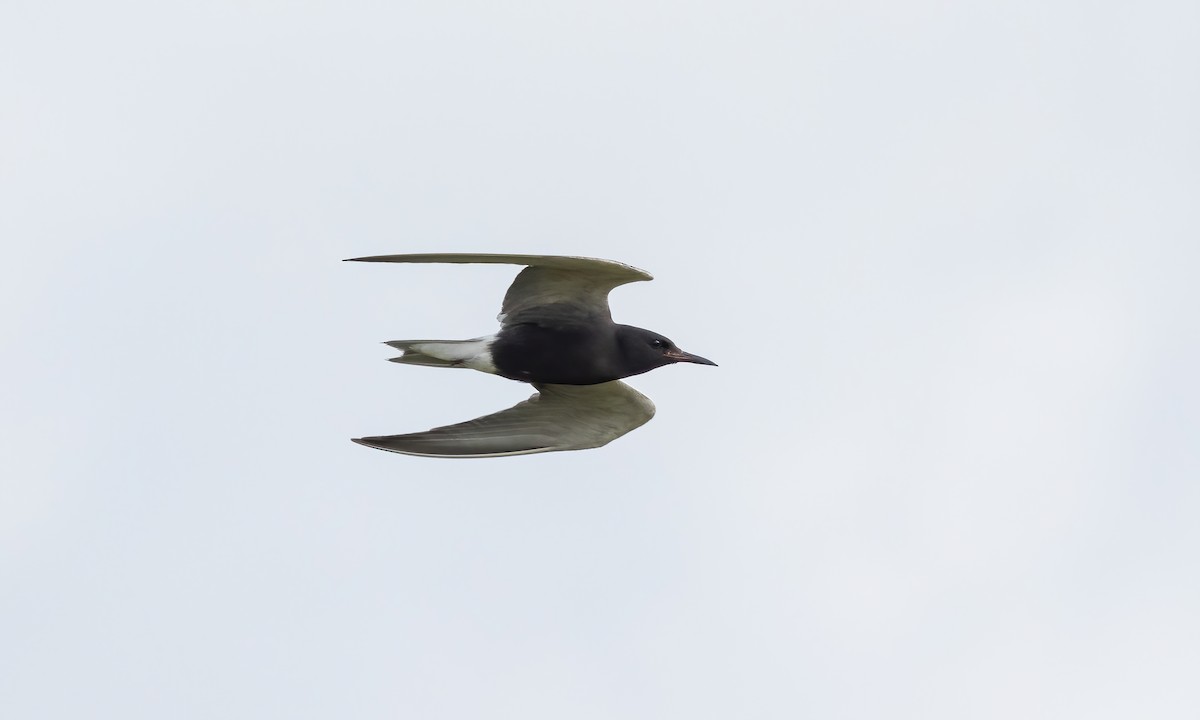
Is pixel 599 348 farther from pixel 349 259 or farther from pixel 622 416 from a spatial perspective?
pixel 349 259

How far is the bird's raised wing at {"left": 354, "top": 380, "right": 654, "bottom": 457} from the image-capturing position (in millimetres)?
16016

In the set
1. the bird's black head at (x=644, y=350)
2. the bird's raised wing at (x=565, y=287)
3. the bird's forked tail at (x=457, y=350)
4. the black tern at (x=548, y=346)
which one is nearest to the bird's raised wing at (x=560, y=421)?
the black tern at (x=548, y=346)

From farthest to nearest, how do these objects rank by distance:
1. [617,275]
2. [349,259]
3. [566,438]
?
1. [566,438]
2. [617,275]
3. [349,259]

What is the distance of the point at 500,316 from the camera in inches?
616

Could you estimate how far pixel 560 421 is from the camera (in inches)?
650

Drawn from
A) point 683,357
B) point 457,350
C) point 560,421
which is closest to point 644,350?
point 683,357

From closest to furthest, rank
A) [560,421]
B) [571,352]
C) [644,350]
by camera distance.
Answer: [571,352], [644,350], [560,421]

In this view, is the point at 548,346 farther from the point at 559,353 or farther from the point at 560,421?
the point at 560,421

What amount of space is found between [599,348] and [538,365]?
1.98 feet

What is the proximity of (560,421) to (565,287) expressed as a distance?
176 centimetres

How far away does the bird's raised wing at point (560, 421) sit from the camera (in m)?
16.0

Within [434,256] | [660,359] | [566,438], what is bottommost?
[566,438]

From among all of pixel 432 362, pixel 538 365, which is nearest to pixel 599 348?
pixel 538 365

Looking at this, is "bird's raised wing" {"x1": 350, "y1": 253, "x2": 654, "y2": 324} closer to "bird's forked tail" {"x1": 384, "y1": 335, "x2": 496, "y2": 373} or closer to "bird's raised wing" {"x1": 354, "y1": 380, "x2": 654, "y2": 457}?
"bird's forked tail" {"x1": 384, "y1": 335, "x2": 496, "y2": 373}
